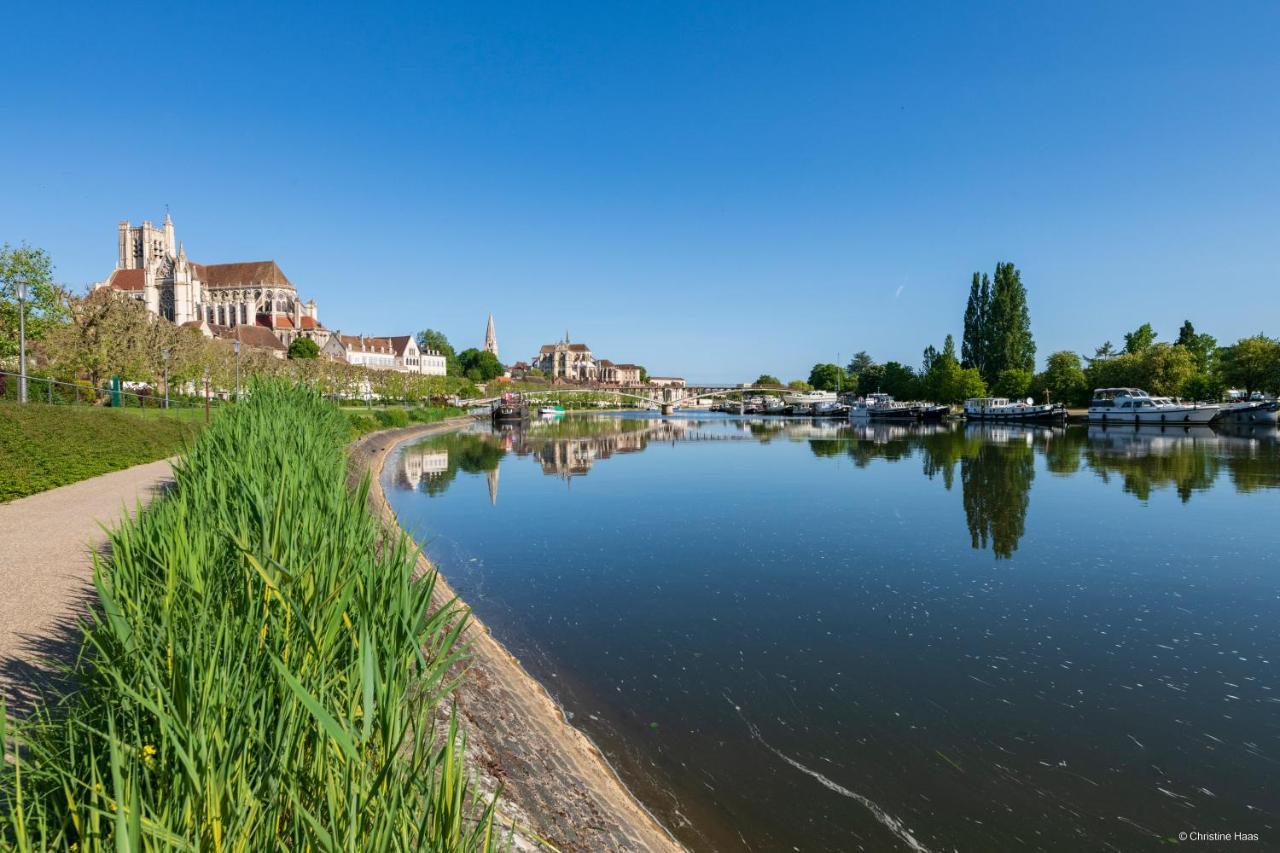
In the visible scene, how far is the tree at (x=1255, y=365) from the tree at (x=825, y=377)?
331ft

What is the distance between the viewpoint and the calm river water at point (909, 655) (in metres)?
5.61

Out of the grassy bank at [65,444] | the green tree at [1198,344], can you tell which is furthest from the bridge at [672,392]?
the grassy bank at [65,444]

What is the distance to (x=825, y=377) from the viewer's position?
17125cm

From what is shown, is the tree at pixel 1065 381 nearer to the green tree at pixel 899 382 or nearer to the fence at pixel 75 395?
the green tree at pixel 899 382

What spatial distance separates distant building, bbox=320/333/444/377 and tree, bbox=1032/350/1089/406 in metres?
92.4

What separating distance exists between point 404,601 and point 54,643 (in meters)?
3.98

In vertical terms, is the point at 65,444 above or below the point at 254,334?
→ below

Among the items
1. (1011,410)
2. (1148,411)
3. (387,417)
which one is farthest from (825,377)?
(387,417)

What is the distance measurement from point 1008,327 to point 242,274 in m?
135

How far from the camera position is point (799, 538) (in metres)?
15.3

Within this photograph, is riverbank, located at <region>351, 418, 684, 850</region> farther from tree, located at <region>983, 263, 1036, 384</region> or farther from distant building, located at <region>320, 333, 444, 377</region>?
distant building, located at <region>320, 333, 444, 377</region>

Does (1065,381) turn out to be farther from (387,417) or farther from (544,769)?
(544,769)

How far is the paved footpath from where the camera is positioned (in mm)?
4988

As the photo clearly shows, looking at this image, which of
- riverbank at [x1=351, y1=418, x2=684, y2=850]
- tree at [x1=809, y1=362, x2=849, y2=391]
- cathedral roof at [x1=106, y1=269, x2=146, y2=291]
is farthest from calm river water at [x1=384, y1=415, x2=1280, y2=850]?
tree at [x1=809, y1=362, x2=849, y2=391]
